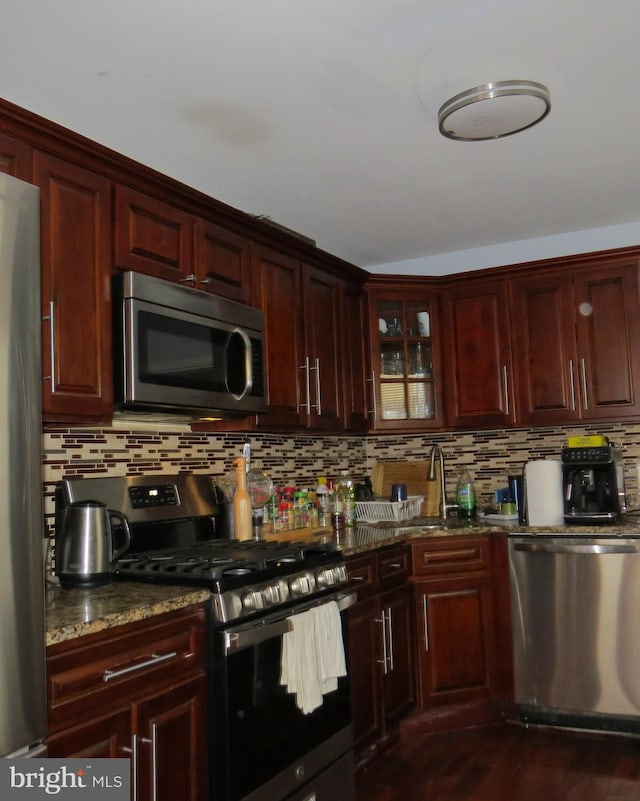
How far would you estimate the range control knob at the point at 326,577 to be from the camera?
2.42m

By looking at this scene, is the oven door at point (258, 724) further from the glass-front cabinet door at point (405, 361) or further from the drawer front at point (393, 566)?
the glass-front cabinet door at point (405, 361)

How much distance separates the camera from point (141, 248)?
8.04 feet

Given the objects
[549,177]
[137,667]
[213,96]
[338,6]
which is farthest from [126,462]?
[549,177]

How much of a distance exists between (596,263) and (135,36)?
2557mm

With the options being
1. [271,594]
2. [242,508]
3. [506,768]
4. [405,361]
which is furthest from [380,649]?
[405,361]

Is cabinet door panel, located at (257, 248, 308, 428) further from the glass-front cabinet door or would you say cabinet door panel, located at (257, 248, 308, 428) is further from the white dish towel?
the white dish towel

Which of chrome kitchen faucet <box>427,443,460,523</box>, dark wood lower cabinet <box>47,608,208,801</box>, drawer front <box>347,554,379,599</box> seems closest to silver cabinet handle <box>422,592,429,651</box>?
drawer front <box>347,554,379,599</box>

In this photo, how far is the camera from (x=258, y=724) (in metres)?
2.06

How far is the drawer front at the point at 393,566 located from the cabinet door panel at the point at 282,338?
0.69 metres

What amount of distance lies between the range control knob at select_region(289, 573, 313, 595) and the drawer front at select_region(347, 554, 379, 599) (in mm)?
410

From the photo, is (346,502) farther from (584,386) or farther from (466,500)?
(584,386)

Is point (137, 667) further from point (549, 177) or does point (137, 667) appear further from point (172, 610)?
point (549, 177)

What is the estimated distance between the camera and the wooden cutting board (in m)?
3.95

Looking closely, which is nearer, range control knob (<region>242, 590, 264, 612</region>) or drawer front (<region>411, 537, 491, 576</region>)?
range control knob (<region>242, 590, 264, 612</region>)
